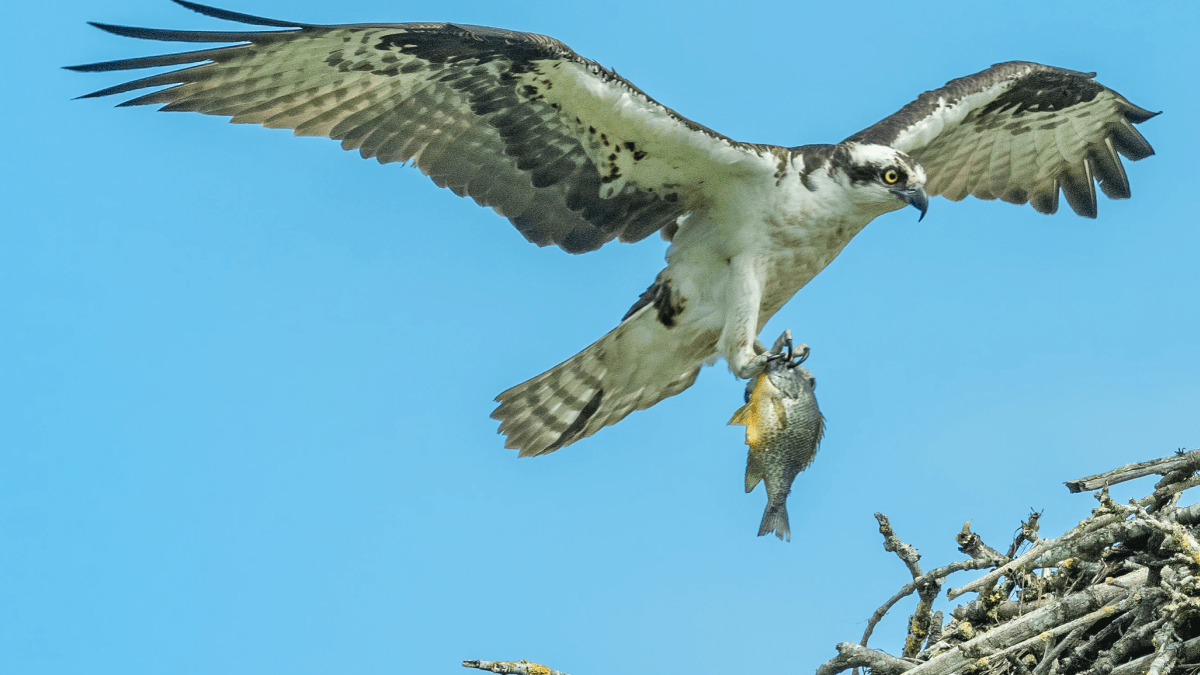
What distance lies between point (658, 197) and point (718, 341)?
92cm

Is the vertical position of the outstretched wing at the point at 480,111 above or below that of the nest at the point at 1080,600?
above

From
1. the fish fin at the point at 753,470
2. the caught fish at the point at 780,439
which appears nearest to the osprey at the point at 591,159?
the caught fish at the point at 780,439

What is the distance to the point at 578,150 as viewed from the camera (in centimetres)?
686

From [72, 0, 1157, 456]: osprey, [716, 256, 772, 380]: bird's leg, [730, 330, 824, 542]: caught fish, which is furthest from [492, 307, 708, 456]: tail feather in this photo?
[730, 330, 824, 542]: caught fish

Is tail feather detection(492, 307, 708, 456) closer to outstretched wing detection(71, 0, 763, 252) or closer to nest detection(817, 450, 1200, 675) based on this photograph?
outstretched wing detection(71, 0, 763, 252)

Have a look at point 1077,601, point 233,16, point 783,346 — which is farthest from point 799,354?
point 233,16

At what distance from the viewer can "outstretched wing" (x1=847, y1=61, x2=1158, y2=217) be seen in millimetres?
8039

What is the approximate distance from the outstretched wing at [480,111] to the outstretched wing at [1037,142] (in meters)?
2.13

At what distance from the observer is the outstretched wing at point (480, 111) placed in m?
6.11

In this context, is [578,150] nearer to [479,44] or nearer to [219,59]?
[479,44]

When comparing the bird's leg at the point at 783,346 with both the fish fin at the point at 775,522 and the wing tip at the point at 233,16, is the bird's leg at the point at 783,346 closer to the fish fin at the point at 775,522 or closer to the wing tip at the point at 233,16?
the fish fin at the point at 775,522

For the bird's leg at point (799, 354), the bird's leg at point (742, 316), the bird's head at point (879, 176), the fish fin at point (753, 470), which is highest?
the bird's head at point (879, 176)

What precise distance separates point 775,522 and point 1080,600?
1.31 metres

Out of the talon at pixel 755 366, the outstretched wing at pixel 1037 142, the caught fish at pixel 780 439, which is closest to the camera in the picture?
the caught fish at pixel 780 439
